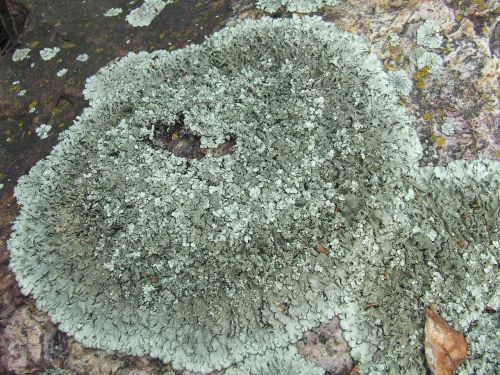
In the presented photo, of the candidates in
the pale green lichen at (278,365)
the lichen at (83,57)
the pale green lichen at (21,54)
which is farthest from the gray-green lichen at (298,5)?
the pale green lichen at (278,365)

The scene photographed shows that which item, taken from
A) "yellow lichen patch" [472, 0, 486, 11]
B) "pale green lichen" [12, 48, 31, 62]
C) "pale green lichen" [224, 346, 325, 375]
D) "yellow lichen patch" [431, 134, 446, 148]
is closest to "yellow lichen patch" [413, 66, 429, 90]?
"yellow lichen patch" [431, 134, 446, 148]

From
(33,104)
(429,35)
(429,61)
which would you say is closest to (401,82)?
(429,61)

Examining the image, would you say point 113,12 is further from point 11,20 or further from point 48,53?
point 11,20

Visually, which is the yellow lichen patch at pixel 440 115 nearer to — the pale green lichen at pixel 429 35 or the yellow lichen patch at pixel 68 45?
the pale green lichen at pixel 429 35

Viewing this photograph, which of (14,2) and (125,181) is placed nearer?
(125,181)

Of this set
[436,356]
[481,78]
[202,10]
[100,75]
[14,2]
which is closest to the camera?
[436,356]

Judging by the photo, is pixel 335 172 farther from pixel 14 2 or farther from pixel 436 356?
pixel 14 2

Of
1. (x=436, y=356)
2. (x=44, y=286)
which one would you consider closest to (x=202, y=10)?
(x=44, y=286)

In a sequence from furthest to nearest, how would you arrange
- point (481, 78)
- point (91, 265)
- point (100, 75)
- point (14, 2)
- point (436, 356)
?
point (14, 2) < point (100, 75) < point (481, 78) < point (91, 265) < point (436, 356)
